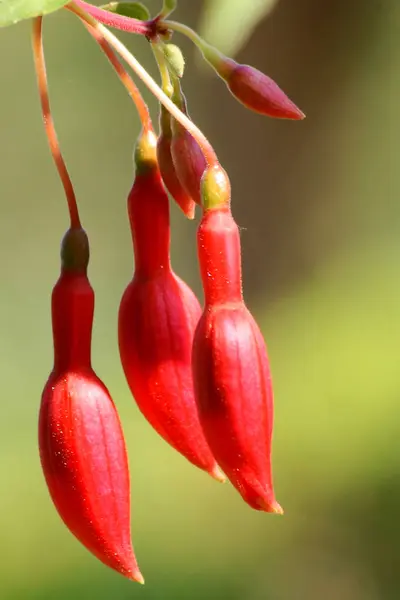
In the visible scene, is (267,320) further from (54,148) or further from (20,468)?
(54,148)

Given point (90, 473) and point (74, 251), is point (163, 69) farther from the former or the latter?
point (90, 473)

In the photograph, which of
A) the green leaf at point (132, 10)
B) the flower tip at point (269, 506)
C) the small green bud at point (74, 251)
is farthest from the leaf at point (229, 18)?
the flower tip at point (269, 506)

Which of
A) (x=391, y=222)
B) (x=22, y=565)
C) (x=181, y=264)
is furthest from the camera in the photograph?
(x=391, y=222)

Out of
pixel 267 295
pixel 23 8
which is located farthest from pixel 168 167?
pixel 267 295

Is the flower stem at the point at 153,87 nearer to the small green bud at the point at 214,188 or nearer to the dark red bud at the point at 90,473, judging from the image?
the small green bud at the point at 214,188

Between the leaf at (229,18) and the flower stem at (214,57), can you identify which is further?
the leaf at (229,18)

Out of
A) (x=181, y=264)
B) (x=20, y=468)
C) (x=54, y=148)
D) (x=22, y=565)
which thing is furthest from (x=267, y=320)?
(x=54, y=148)
